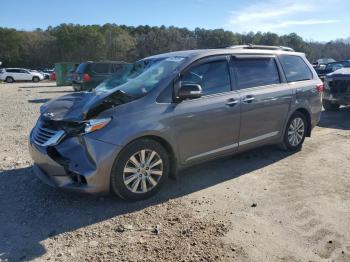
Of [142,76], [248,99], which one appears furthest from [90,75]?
[248,99]

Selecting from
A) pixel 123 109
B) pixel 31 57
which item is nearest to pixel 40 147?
pixel 123 109

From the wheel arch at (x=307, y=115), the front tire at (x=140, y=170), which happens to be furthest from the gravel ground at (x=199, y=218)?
the wheel arch at (x=307, y=115)

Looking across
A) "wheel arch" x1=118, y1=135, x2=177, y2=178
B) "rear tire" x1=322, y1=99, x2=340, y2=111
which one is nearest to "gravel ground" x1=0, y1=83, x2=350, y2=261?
"wheel arch" x1=118, y1=135, x2=177, y2=178

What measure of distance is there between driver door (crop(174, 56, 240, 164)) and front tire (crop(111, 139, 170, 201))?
342 millimetres

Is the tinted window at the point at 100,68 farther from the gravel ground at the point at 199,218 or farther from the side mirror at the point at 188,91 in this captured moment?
the side mirror at the point at 188,91

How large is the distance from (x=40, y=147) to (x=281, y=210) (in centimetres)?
298

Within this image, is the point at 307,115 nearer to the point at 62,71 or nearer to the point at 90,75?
the point at 90,75

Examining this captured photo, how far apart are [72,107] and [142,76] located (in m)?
1.04

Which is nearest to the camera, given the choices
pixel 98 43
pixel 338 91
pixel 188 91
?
pixel 188 91

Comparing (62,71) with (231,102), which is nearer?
(231,102)

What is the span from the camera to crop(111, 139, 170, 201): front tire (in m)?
4.57

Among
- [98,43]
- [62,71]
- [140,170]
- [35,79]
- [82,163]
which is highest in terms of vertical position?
[98,43]

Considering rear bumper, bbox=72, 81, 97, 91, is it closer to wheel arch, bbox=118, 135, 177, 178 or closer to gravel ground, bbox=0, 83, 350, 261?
gravel ground, bbox=0, 83, 350, 261

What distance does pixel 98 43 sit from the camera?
8256 centimetres
